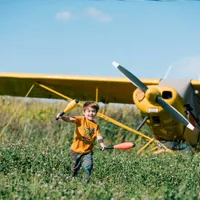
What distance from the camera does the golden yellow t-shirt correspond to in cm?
744

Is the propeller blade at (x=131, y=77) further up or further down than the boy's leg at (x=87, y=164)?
further down

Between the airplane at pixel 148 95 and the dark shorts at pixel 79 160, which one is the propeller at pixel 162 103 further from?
the dark shorts at pixel 79 160

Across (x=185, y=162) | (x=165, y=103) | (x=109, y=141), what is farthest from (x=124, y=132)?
(x=185, y=162)

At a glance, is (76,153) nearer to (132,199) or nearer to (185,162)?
(185,162)

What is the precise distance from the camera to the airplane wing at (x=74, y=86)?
1308 cm

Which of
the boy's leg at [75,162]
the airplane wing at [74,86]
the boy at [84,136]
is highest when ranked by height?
the boy at [84,136]

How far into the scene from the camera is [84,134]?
7422 mm

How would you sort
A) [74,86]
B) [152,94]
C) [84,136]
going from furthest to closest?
[74,86]
[152,94]
[84,136]

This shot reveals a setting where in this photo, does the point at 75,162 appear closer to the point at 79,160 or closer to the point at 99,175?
the point at 79,160

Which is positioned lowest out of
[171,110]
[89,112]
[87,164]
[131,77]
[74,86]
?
[74,86]

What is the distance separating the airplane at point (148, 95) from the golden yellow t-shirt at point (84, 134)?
3.09 metres

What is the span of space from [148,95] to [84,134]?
3.40m

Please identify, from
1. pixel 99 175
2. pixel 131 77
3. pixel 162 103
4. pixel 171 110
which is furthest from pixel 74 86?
pixel 99 175

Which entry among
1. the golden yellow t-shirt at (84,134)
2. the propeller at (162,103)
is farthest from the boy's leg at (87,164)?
the propeller at (162,103)
